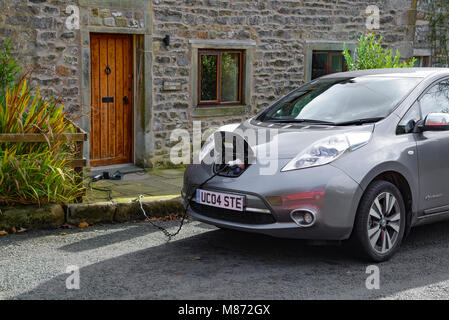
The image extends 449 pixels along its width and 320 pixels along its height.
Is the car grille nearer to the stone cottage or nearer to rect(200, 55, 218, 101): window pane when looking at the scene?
the stone cottage

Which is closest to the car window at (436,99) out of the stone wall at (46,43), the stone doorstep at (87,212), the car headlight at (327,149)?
the car headlight at (327,149)

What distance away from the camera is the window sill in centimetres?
1140

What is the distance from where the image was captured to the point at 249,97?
1224 centimetres

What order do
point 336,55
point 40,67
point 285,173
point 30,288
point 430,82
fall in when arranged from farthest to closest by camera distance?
point 336,55 < point 40,67 < point 430,82 < point 285,173 < point 30,288

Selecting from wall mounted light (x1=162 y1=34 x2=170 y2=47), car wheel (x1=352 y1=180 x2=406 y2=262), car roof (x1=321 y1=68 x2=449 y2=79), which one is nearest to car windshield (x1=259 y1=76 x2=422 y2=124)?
car roof (x1=321 y1=68 x2=449 y2=79)

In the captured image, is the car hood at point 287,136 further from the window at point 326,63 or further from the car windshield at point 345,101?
the window at point 326,63

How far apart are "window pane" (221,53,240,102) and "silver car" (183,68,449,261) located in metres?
5.35

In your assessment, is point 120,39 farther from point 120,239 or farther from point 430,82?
point 430,82

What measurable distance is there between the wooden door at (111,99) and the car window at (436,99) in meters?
5.61

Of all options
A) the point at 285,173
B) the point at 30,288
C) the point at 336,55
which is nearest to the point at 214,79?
the point at 336,55

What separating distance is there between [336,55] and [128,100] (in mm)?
5049

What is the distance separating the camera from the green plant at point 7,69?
8859 mm

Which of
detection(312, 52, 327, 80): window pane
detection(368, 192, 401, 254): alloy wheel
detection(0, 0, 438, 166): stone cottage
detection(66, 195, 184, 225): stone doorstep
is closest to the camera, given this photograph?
detection(368, 192, 401, 254): alloy wheel

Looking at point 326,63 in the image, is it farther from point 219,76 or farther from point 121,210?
point 121,210
